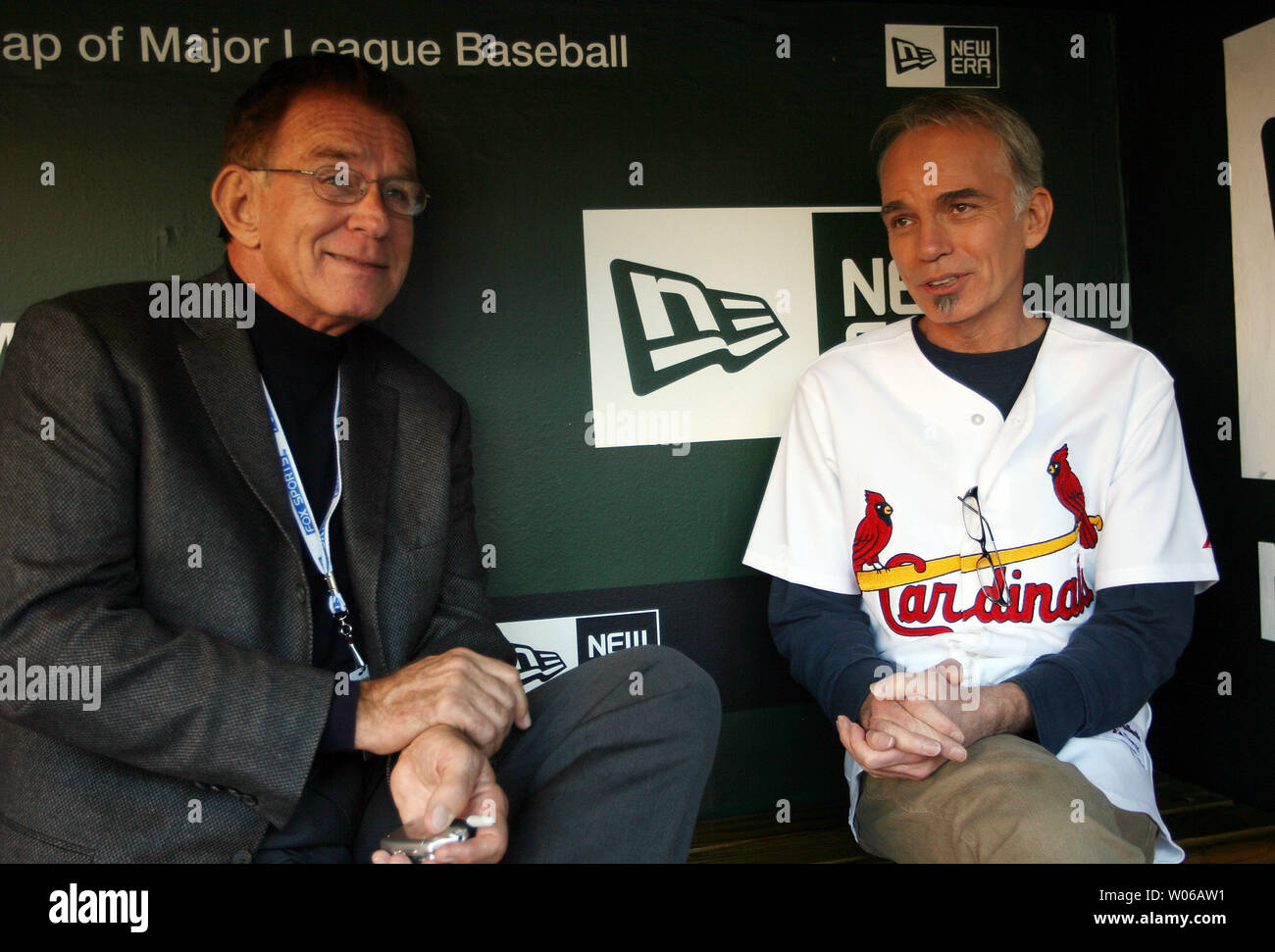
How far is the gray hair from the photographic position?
1.89 m

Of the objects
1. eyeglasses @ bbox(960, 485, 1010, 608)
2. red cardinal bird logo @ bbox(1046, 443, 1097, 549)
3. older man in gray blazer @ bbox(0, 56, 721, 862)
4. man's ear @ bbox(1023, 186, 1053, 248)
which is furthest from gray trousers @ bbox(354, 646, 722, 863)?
man's ear @ bbox(1023, 186, 1053, 248)

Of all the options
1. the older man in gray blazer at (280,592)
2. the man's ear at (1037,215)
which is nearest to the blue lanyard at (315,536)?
the older man in gray blazer at (280,592)

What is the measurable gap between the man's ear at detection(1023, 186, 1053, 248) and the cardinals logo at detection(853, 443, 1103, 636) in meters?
0.45

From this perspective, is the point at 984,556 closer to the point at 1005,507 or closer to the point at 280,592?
the point at 1005,507

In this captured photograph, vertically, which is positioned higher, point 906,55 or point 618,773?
point 906,55

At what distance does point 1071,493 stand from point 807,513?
472 mm

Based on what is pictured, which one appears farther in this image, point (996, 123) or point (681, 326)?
point (681, 326)

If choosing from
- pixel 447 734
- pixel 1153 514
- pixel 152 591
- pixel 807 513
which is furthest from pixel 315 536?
pixel 1153 514

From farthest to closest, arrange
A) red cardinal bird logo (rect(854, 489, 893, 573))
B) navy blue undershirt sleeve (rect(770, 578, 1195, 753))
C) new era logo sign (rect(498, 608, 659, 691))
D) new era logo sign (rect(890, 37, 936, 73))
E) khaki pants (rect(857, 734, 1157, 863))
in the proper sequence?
1. new era logo sign (rect(890, 37, 936, 73))
2. new era logo sign (rect(498, 608, 659, 691))
3. red cardinal bird logo (rect(854, 489, 893, 573))
4. navy blue undershirt sleeve (rect(770, 578, 1195, 753))
5. khaki pants (rect(857, 734, 1157, 863))

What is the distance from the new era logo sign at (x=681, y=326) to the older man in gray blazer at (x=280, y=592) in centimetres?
57

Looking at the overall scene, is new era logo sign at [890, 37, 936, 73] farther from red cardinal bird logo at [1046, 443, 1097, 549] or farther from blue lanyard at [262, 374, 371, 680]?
blue lanyard at [262, 374, 371, 680]

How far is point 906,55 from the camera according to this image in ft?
7.62

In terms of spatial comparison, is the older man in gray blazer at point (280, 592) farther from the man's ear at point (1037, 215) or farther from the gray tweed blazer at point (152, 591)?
the man's ear at point (1037, 215)

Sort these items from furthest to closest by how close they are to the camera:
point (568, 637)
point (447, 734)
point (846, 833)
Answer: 1. point (568, 637)
2. point (846, 833)
3. point (447, 734)
